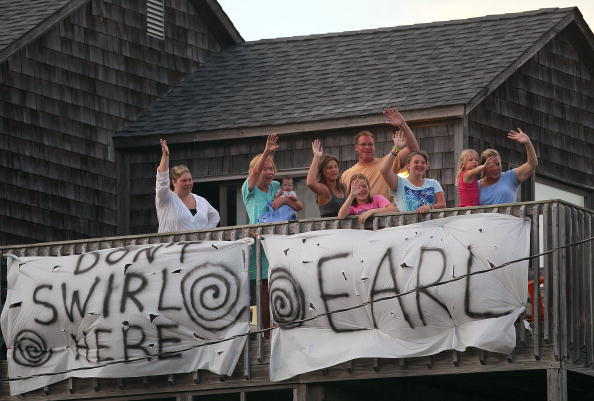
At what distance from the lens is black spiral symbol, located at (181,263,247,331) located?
19.0 meters

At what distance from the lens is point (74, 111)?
24172 millimetres

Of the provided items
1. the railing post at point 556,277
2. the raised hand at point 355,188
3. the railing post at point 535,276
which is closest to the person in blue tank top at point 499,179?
the railing post at point 535,276

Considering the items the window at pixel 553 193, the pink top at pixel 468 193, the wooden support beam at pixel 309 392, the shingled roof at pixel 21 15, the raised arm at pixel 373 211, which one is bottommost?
the wooden support beam at pixel 309 392

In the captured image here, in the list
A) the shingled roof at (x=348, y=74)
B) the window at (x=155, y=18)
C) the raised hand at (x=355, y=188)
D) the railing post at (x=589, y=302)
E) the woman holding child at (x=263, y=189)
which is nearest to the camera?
the railing post at (x=589, y=302)

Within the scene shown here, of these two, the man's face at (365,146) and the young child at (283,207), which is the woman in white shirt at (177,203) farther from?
the man's face at (365,146)

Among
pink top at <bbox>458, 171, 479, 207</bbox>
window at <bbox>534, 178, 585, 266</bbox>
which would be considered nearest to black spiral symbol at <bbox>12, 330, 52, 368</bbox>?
pink top at <bbox>458, 171, 479, 207</bbox>

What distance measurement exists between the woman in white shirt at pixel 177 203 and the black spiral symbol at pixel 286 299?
159cm

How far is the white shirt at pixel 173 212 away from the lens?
1961cm

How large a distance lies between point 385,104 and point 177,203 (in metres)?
4.09

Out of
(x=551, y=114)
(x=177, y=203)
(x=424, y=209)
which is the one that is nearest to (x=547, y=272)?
(x=424, y=209)

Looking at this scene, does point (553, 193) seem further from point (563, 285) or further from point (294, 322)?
point (563, 285)

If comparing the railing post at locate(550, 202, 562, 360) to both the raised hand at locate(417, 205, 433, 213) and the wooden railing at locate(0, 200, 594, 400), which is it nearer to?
the wooden railing at locate(0, 200, 594, 400)

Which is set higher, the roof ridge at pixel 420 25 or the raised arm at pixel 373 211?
the roof ridge at pixel 420 25

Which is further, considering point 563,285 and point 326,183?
point 326,183
